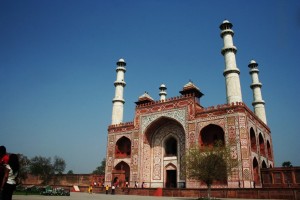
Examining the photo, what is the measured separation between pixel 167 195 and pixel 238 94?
10.7 meters

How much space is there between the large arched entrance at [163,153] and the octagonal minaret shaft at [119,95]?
4.74 metres

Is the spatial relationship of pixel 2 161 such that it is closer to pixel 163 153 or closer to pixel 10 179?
pixel 10 179

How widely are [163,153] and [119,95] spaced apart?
8.78 meters

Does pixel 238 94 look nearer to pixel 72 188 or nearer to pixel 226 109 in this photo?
pixel 226 109

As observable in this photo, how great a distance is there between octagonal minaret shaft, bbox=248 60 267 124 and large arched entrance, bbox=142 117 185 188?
9281 millimetres

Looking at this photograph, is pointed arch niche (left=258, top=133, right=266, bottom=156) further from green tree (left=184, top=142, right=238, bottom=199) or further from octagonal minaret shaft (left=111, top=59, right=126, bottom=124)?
octagonal minaret shaft (left=111, top=59, right=126, bottom=124)

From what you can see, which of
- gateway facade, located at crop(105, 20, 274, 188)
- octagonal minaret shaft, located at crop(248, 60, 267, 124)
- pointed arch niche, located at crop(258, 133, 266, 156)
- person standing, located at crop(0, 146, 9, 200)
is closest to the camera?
person standing, located at crop(0, 146, 9, 200)

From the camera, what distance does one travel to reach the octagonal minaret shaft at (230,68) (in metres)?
24.3

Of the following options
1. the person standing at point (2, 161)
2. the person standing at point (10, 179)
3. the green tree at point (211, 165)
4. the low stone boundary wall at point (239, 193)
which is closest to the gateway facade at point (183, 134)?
the low stone boundary wall at point (239, 193)

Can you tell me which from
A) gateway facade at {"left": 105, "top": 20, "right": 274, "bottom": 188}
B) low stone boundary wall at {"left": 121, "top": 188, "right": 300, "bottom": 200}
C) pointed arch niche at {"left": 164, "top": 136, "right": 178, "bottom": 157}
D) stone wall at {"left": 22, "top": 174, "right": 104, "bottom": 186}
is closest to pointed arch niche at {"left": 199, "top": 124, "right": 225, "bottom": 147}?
gateway facade at {"left": 105, "top": 20, "right": 274, "bottom": 188}

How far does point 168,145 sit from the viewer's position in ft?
94.8

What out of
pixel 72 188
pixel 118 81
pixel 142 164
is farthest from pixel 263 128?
pixel 72 188

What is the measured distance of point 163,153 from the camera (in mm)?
28062

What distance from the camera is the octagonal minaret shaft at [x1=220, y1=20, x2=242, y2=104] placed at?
24337 mm
